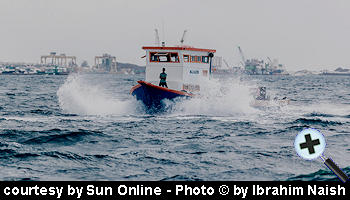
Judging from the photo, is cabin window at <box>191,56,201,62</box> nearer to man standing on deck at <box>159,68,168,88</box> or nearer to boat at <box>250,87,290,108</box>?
man standing on deck at <box>159,68,168,88</box>

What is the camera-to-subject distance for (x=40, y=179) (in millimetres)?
9945

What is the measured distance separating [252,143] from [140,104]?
13.0 m

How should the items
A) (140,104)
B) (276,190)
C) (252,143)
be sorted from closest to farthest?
(276,190) < (252,143) < (140,104)

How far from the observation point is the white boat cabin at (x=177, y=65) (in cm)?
2767

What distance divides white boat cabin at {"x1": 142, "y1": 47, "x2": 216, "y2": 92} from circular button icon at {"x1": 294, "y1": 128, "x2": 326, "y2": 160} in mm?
23180

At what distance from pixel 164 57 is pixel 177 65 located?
117cm

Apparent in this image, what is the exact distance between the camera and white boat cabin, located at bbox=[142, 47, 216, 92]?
90.8 feet

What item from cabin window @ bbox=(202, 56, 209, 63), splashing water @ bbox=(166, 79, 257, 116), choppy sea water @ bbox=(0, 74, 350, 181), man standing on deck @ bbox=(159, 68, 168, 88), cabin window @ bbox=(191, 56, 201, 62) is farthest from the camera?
cabin window @ bbox=(202, 56, 209, 63)

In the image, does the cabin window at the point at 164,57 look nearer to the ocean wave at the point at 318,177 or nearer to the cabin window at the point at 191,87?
the cabin window at the point at 191,87

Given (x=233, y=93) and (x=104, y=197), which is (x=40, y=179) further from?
(x=233, y=93)

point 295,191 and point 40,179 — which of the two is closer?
point 295,191

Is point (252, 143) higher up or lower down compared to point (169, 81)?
lower down

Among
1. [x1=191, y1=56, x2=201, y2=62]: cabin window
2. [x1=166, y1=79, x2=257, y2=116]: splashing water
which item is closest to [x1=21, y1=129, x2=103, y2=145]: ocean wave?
[x1=166, y1=79, x2=257, y2=116]: splashing water

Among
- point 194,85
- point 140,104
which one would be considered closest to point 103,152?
point 140,104
